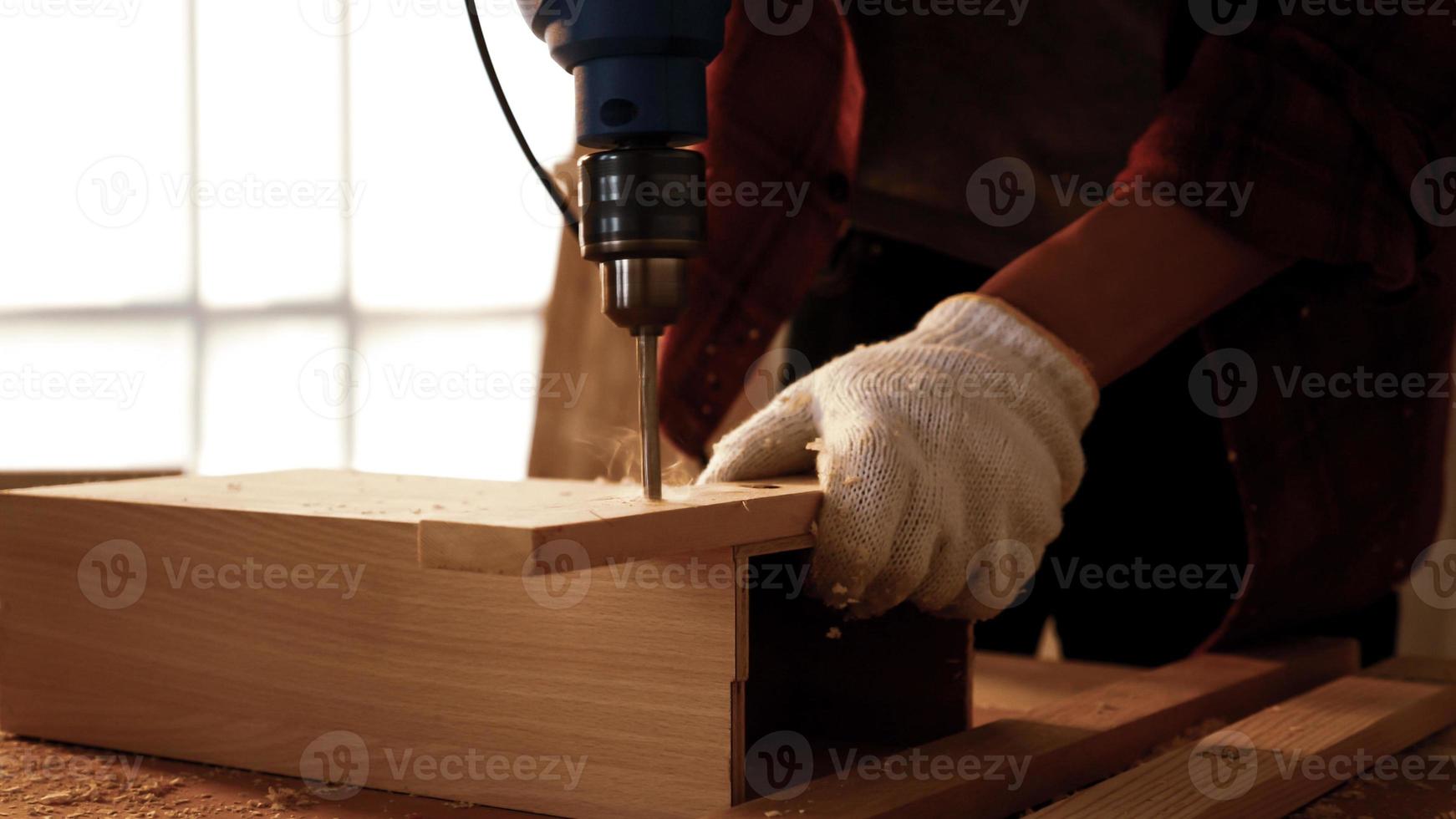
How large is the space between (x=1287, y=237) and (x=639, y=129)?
0.52 meters

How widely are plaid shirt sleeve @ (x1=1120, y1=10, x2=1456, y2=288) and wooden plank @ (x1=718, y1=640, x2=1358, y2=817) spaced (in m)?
0.36

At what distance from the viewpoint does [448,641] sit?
81 cm

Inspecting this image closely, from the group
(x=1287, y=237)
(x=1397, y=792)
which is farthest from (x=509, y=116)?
(x=1397, y=792)

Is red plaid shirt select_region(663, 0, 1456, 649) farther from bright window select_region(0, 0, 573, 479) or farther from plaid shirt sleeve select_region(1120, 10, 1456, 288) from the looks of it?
bright window select_region(0, 0, 573, 479)

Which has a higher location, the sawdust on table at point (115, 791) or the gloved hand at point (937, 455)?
the gloved hand at point (937, 455)

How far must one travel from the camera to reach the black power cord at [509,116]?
0.74 metres

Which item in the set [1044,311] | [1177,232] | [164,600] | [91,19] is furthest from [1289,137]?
[91,19]

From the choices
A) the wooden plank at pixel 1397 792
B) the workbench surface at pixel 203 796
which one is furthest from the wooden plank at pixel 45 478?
the wooden plank at pixel 1397 792

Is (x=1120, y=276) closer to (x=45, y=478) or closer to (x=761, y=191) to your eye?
(x=761, y=191)

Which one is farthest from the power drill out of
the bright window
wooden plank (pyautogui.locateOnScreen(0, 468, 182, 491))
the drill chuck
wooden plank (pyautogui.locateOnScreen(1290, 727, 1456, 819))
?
the bright window

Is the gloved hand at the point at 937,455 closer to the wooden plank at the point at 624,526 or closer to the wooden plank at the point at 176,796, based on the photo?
the wooden plank at the point at 624,526

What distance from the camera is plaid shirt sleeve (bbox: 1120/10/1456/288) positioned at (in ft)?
3.03

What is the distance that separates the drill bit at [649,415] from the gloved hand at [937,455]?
112 millimetres

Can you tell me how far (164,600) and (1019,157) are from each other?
94 centimetres
